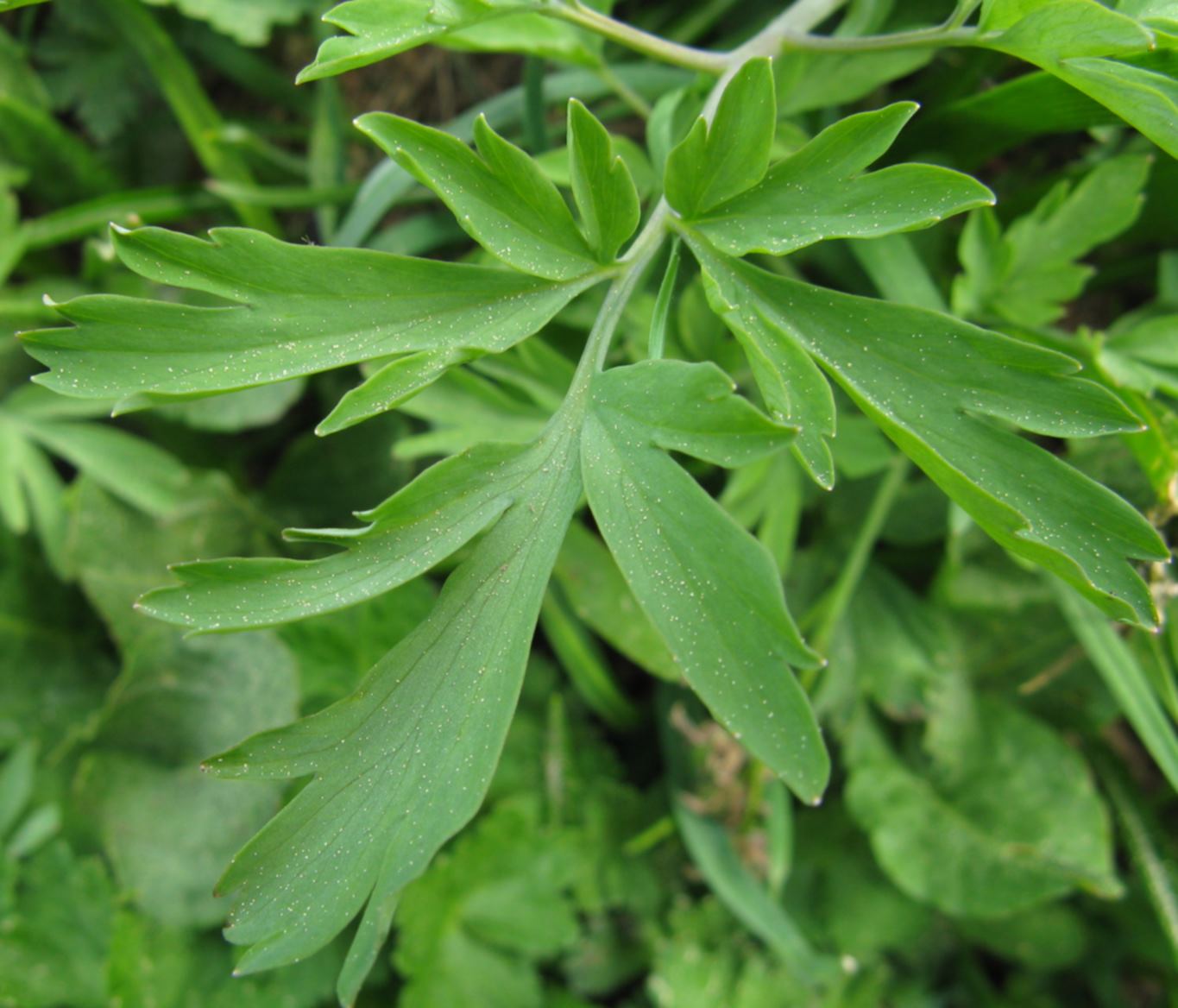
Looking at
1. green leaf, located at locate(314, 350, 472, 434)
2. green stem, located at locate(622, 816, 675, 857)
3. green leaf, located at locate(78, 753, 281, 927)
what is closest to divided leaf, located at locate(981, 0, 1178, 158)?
green leaf, located at locate(314, 350, 472, 434)

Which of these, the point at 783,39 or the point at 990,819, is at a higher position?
the point at 783,39

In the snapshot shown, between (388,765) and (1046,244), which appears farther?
(1046,244)

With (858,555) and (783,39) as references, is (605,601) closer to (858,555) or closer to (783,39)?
(858,555)

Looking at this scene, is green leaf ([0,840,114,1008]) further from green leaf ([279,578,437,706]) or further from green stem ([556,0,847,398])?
green stem ([556,0,847,398])

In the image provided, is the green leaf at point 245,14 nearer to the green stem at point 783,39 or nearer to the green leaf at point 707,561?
the green stem at point 783,39

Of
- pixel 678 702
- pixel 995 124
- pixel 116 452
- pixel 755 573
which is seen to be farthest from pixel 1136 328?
pixel 116 452

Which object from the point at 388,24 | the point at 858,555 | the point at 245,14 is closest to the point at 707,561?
the point at 388,24

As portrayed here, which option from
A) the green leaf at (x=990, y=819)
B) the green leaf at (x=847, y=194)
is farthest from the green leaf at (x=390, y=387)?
the green leaf at (x=990, y=819)

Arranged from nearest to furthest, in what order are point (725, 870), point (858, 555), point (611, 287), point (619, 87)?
1. point (611, 287)
2. point (619, 87)
3. point (858, 555)
4. point (725, 870)

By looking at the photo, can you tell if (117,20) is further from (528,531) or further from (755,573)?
(755,573)
